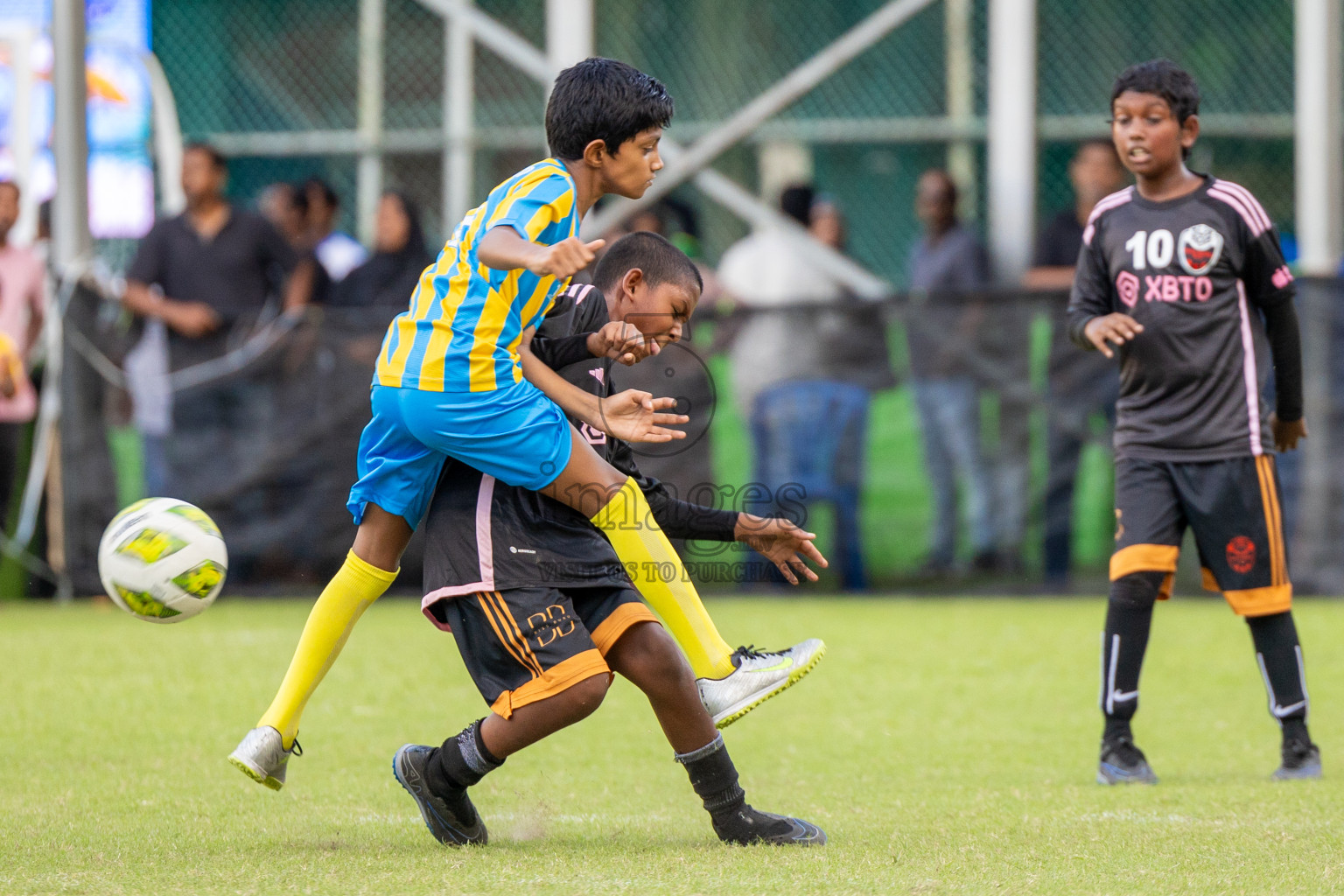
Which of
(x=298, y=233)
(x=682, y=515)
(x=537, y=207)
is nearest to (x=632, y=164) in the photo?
(x=537, y=207)

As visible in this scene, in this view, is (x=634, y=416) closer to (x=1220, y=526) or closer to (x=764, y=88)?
(x=1220, y=526)

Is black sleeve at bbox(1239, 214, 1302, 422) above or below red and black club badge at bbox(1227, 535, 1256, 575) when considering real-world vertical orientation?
above

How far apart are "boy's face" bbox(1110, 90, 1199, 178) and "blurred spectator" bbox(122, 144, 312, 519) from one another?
17.5 feet

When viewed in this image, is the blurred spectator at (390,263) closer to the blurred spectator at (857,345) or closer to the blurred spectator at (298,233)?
the blurred spectator at (298,233)

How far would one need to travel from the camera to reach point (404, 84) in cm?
1526

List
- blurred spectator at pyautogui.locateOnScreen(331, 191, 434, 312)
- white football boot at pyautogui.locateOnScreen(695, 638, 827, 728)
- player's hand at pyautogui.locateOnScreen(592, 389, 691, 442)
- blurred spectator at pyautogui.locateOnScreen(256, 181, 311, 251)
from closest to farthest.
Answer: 1. player's hand at pyautogui.locateOnScreen(592, 389, 691, 442)
2. white football boot at pyautogui.locateOnScreen(695, 638, 827, 728)
3. blurred spectator at pyautogui.locateOnScreen(331, 191, 434, 312)
4. blurred spectator at pyautogui.locateOnScreen(256, 181, 311, 251)

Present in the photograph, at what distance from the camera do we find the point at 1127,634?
4.61 metres

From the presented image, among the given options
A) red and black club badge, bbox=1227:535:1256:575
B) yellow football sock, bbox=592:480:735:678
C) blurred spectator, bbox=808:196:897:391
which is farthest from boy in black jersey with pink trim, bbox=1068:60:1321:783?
blurred spectator, bbox=808:196:897:391

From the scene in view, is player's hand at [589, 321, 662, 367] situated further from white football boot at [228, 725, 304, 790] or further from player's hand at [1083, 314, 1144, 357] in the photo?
player's hand at [1083, 314, 1144, 357]

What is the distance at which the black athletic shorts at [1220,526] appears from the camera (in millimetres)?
4609

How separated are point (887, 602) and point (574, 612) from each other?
4.86 m

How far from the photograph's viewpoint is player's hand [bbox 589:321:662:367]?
3447 millimetres

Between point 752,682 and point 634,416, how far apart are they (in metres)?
0.69

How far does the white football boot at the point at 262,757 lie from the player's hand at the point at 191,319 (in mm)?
5271
